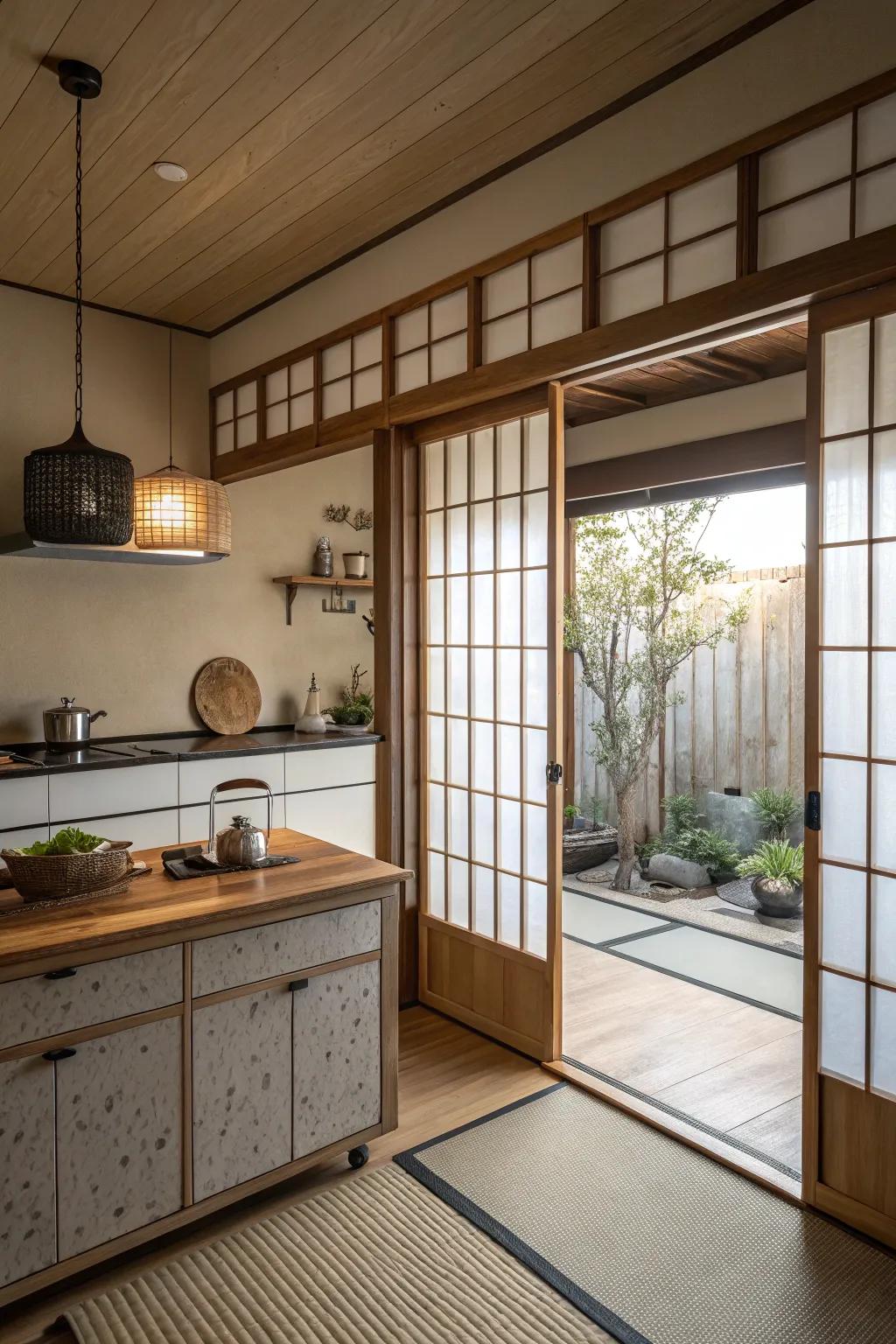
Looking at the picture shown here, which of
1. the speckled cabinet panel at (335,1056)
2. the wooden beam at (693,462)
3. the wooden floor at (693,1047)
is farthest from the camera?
the wooden beam at (693,462)

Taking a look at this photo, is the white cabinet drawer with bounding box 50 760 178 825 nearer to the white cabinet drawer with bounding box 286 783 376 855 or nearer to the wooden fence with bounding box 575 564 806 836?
the white cabinet drawer with bounding box 286 783 376 855

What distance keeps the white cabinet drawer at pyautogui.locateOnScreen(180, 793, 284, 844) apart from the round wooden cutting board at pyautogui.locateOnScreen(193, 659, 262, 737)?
0.76 metres

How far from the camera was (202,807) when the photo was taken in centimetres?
371

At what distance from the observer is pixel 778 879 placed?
5020mm

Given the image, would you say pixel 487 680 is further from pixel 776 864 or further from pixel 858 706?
pixel 776 864

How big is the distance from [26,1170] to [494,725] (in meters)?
2.00

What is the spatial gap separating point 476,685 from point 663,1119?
1587 millimetres

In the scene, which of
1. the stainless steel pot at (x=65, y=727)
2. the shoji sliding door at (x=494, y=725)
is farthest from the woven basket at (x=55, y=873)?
the stainless steel pot at (x=65, y=727)

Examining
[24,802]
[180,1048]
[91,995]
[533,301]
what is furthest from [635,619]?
[91,995]

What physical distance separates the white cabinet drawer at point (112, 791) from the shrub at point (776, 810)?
3.75 meters

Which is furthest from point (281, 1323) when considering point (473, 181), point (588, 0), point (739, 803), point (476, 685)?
point (739, 803)

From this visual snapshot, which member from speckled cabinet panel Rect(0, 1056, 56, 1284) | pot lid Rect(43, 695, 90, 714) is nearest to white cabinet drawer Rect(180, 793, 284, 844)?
pot lid Rect(43, 695, 90, 714)

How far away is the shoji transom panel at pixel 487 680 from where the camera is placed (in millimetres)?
3141

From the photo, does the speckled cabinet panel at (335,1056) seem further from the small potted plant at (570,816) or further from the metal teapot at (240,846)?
the small potted plant at (570,816)
